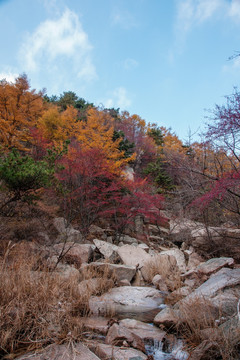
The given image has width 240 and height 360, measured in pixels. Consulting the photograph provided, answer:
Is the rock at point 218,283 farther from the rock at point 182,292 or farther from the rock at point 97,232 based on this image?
the rock at point 97,232

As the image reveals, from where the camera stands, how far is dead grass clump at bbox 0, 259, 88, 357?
283 centimetres

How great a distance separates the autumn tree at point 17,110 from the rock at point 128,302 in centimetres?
→ 1256

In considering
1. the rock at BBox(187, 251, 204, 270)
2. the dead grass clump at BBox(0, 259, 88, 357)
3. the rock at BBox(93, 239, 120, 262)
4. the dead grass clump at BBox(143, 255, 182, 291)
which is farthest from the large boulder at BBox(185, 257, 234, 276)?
the dead grass clump at BBox(0, 259, 88, 357)

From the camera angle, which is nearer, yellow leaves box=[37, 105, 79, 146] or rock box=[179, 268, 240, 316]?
rock box=[179, 268, 240, 316]

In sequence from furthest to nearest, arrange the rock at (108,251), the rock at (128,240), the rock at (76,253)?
the rock at (128,240) < the rock at (108,251) < the rock at (76,253)

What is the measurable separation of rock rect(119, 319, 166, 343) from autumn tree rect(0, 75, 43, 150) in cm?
1393

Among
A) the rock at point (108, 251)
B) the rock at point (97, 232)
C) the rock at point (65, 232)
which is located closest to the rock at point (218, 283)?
the rock at point (108, 251)

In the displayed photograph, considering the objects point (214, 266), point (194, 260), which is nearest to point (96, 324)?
point (214, 266)

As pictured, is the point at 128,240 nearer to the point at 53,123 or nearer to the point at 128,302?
the point at 128,302

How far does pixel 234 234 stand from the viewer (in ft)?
30.0

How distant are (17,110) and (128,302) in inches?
605

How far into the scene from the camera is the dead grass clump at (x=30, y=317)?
283cm

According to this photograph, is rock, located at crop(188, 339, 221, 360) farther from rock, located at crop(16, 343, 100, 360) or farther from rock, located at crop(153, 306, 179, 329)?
rock, located at crop(153, 306, 179, 329)

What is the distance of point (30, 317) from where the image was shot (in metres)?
3.12
